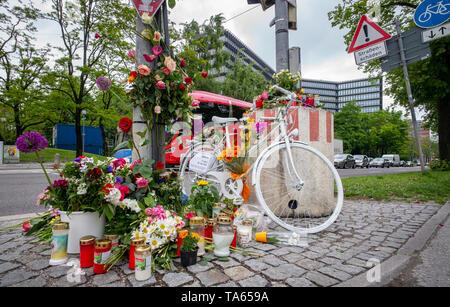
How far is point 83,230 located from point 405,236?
131 inches

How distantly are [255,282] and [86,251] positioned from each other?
1.32m

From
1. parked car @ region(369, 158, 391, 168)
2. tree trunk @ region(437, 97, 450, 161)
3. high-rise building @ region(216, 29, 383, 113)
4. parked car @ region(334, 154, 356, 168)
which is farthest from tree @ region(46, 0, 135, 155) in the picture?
high-rise building @ region(216, 29, 383, 113)

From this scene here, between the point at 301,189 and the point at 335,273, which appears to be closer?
the point at 335,273

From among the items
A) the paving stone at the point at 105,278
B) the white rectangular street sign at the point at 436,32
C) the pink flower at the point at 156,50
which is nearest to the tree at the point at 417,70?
the white rectangular street sign at the point at 436,32

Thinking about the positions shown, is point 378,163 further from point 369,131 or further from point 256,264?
point 256,264

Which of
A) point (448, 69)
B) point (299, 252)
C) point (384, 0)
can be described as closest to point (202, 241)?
point (299, 252)

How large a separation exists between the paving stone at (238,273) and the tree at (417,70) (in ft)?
30.8

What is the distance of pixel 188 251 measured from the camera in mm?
1792

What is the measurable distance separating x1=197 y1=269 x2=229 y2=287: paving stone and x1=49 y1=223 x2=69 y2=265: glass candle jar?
116cm

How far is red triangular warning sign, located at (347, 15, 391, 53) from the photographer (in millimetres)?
4031

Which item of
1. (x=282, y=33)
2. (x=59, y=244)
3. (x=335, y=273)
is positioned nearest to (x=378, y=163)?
(x=282, y=33)

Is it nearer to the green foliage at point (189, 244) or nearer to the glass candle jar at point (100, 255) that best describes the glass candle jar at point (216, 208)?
the green foliage at point (189, 244)
